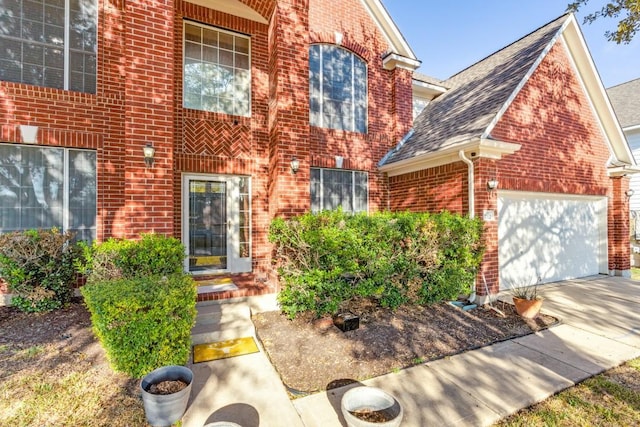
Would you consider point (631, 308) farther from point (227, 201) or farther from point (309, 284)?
point (227, 201)

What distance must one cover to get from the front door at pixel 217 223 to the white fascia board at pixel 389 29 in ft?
20.2

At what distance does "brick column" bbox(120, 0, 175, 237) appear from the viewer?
15.9 ft

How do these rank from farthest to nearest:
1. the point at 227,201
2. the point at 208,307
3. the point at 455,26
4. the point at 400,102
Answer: the point at 455,26 < the point at 400,102 < the point at 227,201 < the point at 208,307

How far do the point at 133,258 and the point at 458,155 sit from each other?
6397 millimetres

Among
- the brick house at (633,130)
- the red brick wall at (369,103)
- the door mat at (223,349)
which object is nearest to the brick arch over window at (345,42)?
the red brick wall at (369,103)

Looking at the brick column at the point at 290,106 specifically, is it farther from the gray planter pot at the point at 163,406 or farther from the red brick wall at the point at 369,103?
the gray planter pot at the point at 163,406

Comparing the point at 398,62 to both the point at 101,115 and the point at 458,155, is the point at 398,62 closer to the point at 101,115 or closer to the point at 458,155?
the point at 458,155

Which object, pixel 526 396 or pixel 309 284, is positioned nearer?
pixel 526 396

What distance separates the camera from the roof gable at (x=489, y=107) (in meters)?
6.45

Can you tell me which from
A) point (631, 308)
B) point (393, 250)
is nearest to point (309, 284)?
point (393, 250)

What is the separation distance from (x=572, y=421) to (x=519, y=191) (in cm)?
558

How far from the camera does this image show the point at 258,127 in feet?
23.9

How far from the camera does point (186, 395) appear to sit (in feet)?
9.16

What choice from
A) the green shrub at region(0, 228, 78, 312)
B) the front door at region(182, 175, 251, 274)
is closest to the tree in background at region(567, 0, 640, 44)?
the front door at region(182, 175, 251, 274)
